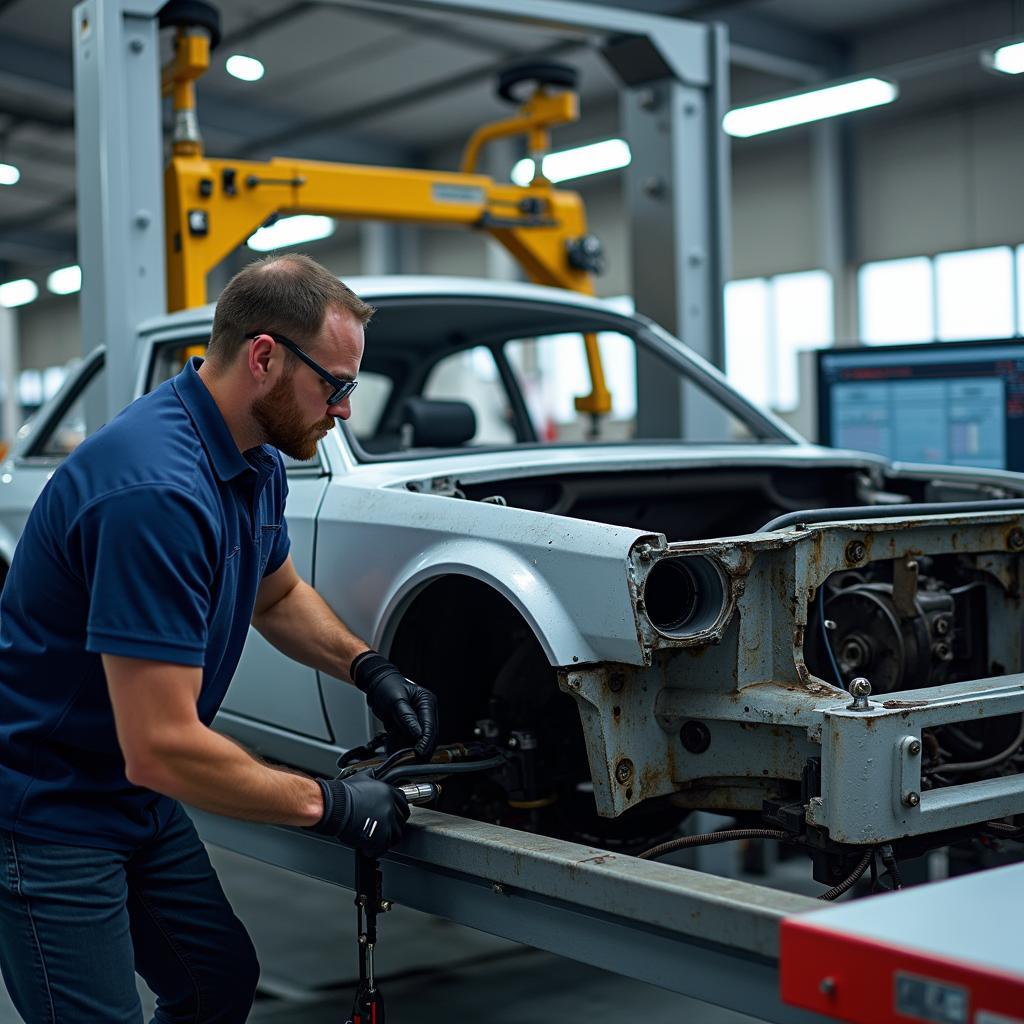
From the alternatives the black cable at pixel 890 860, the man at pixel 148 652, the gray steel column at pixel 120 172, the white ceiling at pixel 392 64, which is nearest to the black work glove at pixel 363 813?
the man at pixel 148 652

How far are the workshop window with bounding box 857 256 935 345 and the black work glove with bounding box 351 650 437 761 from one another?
1155 cm

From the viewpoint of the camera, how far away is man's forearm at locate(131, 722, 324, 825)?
2037 millimetres

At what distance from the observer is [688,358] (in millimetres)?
4148

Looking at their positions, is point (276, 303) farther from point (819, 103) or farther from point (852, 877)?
point (819, 103)

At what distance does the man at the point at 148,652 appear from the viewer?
2.03 m

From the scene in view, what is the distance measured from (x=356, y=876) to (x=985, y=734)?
1.40 metres

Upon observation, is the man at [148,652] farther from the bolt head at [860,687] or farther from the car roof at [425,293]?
the car roof at [425,293]

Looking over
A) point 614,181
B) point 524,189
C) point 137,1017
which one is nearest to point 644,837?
point 137,1017

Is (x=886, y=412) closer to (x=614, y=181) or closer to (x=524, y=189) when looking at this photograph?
(x=524, y=189)

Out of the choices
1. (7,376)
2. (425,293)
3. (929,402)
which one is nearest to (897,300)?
(929,402)

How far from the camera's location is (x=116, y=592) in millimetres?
2002

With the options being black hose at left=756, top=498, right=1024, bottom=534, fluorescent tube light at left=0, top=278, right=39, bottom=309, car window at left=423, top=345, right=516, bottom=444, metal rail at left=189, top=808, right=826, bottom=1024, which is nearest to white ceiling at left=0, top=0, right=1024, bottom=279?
car window at left=423, top=345, right=516, bottom=444

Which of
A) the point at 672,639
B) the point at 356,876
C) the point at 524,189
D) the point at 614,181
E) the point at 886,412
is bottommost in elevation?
the point at 356,876

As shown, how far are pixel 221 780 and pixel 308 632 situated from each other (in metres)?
0.75
